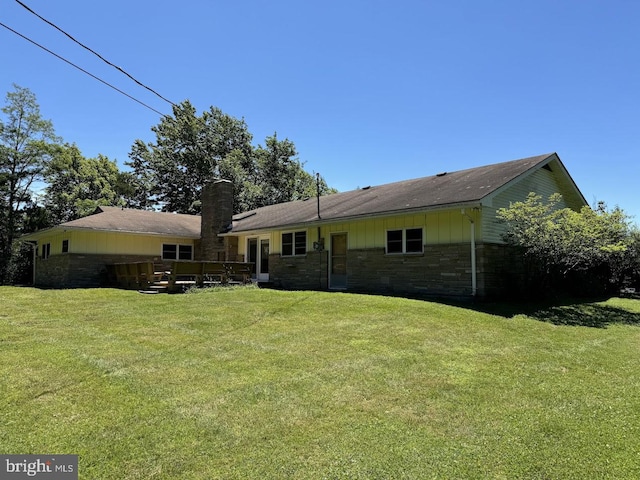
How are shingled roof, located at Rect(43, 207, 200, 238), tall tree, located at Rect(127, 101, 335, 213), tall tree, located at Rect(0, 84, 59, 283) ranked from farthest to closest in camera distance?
tall tree, located at Rect(127, 101, 335, 213)
tall tree, located at Rect(0, 84, 59, 283)
shingled roof, located at Rect(43, 207, 200, 238)

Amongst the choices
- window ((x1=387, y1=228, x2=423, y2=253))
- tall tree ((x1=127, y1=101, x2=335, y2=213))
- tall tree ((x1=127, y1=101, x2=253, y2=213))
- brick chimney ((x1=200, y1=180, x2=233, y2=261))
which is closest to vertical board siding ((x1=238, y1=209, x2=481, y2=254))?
window ((x1=387, y1=228, x2=423, y2=253))

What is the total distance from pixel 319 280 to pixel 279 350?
33.1ft

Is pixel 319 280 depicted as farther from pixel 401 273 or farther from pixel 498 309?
pixel 498 309

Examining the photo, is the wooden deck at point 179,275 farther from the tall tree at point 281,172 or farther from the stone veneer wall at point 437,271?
the tall tree at point 281,172

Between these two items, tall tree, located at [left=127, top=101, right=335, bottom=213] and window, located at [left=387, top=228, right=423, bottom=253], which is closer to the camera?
window, located at [left=387, top=228, right=423, bottom=253]

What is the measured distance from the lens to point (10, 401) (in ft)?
13.9

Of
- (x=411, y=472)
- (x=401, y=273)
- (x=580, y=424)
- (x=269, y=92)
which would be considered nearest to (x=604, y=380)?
(x=580, y=424)

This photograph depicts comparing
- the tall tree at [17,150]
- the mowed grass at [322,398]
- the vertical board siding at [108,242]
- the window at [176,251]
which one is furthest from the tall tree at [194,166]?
the mowed grass at [322,398]

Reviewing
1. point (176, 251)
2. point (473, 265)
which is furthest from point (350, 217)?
point (176, 251)

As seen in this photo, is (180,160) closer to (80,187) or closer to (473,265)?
(80,187)

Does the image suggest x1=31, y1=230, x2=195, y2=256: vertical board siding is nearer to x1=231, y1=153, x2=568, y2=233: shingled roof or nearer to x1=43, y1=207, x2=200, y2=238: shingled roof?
x1=43, y1=207, x2=200, y2=238: shingled roof

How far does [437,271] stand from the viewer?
12.9 m

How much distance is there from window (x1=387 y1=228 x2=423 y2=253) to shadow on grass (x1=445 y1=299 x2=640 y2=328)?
109 inches

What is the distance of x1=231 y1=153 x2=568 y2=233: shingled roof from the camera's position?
41.7 feet
